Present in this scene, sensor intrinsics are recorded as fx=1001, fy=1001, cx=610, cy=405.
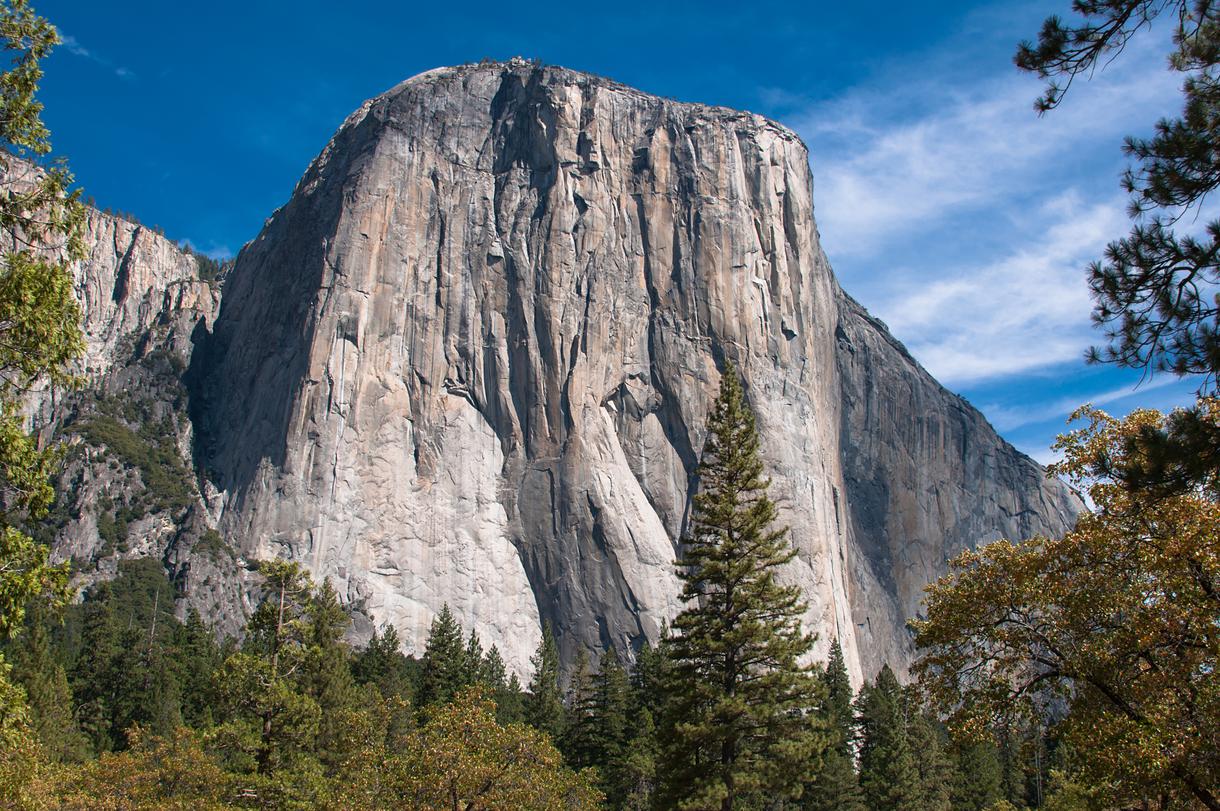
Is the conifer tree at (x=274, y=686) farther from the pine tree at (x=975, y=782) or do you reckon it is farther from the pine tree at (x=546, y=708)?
the pine tree at (x=975, y=782)

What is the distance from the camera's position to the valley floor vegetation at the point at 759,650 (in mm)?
9688

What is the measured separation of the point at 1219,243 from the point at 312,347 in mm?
95837

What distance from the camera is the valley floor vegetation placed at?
969cm

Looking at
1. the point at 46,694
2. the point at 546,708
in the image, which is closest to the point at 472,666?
the point at 546,708

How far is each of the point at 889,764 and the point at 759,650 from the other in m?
26.9

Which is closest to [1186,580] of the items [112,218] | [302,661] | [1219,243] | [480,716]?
[1219,243]

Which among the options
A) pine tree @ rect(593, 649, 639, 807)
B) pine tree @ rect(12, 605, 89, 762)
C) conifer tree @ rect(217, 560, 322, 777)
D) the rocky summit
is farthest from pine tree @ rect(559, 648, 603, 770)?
the rocky summit

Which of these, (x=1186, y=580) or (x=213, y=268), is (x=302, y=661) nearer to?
(x=1186, y=580)

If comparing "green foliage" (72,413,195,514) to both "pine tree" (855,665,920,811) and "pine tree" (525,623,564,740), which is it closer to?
"pine tree" (525,623,564,740)

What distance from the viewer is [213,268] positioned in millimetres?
173000

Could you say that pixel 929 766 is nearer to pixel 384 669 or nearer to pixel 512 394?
pixel 384 669

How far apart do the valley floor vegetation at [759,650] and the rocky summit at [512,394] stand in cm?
4756

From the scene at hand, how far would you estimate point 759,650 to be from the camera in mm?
23641

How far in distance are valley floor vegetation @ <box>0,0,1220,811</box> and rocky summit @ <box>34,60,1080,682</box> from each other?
47.6 meters
